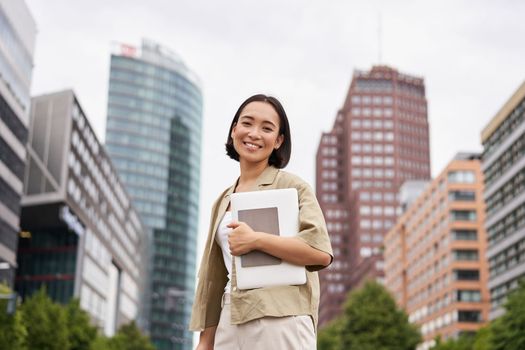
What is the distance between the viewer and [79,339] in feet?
179

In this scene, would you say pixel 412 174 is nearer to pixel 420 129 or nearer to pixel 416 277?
pixel 420 129

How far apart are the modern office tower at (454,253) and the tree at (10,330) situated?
2530 inches

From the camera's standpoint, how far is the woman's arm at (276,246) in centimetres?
Answer: 354

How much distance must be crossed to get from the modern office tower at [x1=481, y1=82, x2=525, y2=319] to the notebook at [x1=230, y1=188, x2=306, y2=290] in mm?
77235

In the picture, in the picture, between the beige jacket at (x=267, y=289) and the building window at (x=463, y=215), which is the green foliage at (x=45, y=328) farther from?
the building window at (x=463, y=215)

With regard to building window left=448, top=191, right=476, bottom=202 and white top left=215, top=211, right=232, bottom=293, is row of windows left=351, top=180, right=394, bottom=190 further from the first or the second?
white top left=215, top=211, right=232, bottom=293

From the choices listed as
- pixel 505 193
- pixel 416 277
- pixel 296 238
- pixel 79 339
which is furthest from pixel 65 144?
pixel 296 238

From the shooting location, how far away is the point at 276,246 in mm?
3535

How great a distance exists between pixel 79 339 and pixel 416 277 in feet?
252

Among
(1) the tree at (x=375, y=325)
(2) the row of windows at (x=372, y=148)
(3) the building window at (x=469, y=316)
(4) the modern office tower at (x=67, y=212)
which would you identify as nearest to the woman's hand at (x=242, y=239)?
(1) the tree at (x=375, y=325)

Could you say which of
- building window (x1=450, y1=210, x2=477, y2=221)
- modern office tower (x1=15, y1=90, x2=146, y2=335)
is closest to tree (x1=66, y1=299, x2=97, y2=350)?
modern office tower (x1=15, y1=90, x2=146, y2=335)

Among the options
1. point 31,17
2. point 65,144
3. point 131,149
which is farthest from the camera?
point 131,149

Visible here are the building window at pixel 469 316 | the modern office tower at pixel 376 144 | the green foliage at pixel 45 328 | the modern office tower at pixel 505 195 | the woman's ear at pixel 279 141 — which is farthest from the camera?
the modern office tower at pixel 376 144

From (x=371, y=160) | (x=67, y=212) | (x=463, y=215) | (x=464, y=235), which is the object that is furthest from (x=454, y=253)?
(x=371, y=160)
